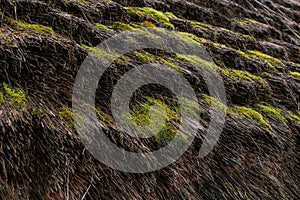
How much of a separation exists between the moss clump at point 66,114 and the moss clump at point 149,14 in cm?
199

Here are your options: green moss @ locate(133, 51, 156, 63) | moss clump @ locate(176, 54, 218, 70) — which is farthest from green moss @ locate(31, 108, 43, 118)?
moss clump @ locate(176, 54, 218, 70)

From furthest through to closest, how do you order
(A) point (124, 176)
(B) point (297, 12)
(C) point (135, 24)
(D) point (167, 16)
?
1. (B) point (297, 12)
2. (D) point (167, 16)
3. (C) point (135, 24)
4. (A) point (124, 176)

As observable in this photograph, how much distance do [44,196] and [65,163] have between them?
23 cm

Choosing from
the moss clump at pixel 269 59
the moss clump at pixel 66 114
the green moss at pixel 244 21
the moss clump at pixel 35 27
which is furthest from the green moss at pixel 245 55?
the moss clump at pixel 66 114

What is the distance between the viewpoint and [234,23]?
578 centimetres

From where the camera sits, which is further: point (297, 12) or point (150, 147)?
point (297, 12)

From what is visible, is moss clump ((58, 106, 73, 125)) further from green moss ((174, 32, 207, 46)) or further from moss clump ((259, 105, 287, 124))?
moss clump ((259, 105, 287, 124))

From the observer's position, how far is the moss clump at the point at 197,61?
4059 millimetres

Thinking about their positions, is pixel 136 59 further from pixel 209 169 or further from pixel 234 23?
pixel 234 23

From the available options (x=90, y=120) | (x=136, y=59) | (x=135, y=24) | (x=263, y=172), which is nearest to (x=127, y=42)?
(x=136, y=59)

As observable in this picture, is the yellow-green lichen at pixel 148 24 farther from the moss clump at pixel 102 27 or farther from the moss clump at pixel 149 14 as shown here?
the moss clump at pixel 102 27

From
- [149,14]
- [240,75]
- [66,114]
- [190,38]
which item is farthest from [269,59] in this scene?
[66,114]

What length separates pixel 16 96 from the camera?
2.55 metres

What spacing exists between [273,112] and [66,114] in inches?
93.8
